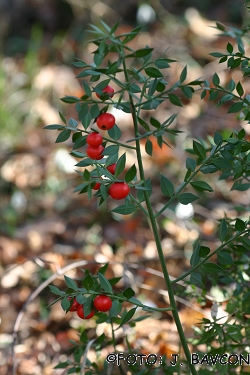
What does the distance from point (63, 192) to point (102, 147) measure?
1778 mm

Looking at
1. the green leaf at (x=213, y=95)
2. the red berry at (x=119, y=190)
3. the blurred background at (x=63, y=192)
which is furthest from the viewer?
the blurred background at (x=63, y=192)

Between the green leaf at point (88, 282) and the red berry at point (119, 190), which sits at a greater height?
the red berry at point (119, 190)

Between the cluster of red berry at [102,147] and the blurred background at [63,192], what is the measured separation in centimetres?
65

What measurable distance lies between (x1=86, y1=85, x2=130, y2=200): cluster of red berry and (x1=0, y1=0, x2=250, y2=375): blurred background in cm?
65

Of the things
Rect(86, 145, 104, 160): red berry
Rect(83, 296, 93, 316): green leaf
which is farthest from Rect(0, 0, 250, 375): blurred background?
Rect(86, 145, 104, 160): red berry

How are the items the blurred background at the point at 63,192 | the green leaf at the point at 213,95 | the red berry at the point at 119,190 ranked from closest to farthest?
the red berry at the point at 119,190, the green leaf at the point at 213,95, the blurred background at the point at 63,192

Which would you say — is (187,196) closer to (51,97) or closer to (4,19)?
(51,97)

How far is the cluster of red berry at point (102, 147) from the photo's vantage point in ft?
2.83

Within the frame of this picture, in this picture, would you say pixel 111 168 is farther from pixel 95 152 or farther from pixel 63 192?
pixel 63 192

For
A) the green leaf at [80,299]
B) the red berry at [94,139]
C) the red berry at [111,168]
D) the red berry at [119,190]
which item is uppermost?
the red berry at [94,139]

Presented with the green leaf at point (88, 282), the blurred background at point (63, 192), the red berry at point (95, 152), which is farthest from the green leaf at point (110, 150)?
the blurred background at point (63, 192)

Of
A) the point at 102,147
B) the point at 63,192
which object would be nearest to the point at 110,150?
the point at 102,147

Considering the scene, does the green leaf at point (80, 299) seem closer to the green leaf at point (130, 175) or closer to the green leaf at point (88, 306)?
the green leaf at point (88, 306)

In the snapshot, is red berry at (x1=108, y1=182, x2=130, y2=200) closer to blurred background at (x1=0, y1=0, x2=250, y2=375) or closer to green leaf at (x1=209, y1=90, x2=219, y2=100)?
green leaf at (x1=209, y1=90, x2=219, y2=100)
